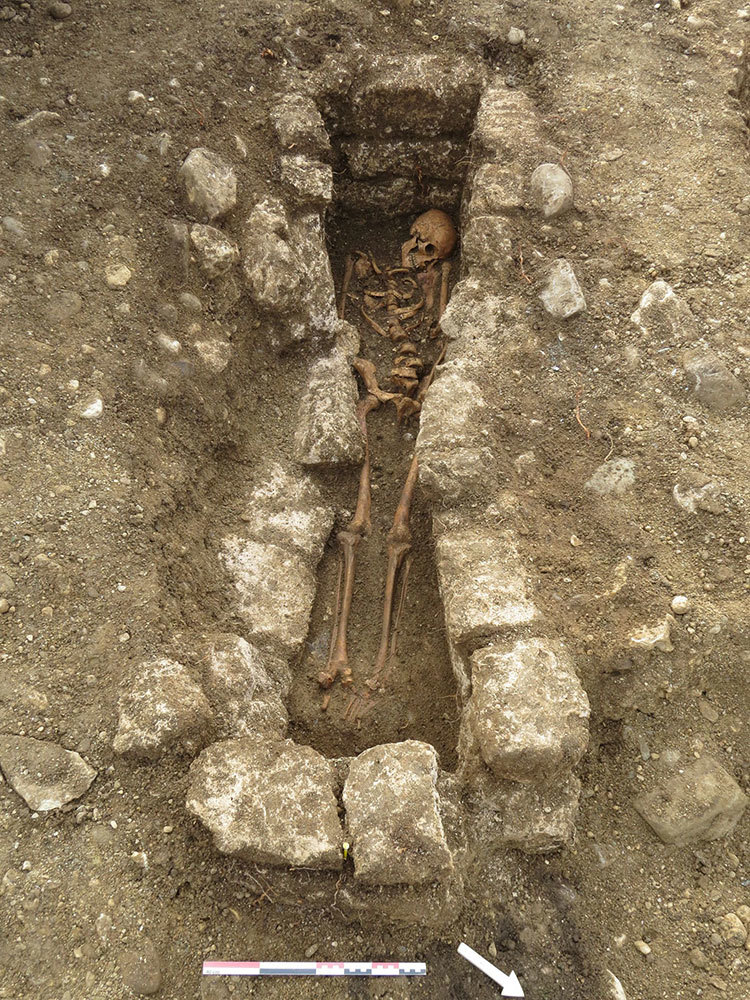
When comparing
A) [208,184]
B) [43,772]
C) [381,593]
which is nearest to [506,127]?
[208,184]

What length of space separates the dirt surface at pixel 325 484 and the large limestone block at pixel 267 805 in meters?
0.13

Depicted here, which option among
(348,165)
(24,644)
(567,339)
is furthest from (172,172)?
(24,644)

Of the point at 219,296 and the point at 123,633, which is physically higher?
the point at 219,296

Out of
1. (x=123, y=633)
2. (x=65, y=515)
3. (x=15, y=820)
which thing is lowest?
(x=15, y=820)

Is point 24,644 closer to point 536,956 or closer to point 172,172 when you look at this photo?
point 536,956

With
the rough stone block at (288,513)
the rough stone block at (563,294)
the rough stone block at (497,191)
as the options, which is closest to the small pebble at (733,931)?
the rough stone block at (288,513)

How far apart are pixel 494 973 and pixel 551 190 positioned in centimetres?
375

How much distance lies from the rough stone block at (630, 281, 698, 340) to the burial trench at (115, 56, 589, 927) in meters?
0.60

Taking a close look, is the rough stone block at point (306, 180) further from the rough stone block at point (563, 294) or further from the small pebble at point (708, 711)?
the small pebble at point (708, 711)

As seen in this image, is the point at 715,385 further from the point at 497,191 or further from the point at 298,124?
the point at 298,124

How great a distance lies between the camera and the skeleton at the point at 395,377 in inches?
140

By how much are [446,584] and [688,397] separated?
1497mm

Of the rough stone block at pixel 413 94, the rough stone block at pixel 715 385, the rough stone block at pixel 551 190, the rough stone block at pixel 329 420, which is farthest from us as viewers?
the rough stone block at pixel 413 94

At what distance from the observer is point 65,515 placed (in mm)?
2959
